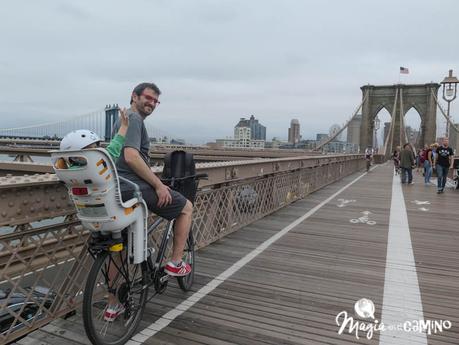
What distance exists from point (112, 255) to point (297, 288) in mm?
1942

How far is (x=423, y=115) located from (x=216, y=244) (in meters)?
67.2

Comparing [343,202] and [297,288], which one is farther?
[343,202]

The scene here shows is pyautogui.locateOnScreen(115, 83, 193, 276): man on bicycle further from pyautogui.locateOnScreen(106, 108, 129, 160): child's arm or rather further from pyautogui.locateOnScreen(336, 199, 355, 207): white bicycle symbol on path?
pyautogui.locateOnScreen(336, 199, 355, 207): white bicycle symbol on path

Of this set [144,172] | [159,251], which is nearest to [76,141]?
[144,172]

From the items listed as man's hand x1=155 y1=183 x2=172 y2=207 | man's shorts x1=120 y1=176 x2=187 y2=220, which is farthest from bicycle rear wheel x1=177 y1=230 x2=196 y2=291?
man's hand x1=155 y1=183 x2=172 y2=207

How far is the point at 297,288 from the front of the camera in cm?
382

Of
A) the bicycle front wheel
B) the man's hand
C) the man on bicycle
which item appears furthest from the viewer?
the man's hand

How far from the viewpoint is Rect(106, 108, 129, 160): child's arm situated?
2650 mm

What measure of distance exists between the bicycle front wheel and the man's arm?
478 millimetres

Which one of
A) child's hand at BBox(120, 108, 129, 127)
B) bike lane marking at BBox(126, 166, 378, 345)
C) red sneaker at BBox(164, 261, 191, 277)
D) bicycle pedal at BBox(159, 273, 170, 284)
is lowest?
bike lane marking at BBox(126, 166, 378, 345)

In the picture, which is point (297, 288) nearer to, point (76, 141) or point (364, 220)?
point (76, 141)

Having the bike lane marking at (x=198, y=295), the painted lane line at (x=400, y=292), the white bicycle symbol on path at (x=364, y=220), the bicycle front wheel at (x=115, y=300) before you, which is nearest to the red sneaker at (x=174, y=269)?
the bicycle front wheel at (x=115, y=300)

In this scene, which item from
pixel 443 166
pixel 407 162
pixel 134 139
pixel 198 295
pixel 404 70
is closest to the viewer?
pixel 134 139

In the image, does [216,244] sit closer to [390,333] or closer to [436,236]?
[390,333]
